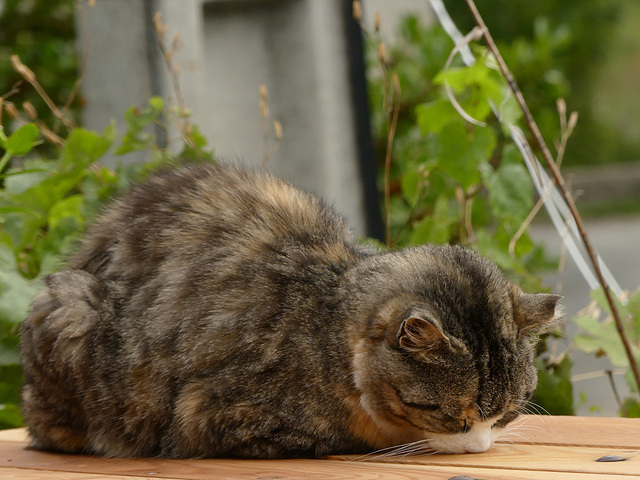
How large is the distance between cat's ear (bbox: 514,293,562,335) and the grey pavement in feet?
4.38

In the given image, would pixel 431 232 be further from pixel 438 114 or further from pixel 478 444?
pixel 478 444

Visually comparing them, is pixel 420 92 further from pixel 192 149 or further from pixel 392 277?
pixel 392 277

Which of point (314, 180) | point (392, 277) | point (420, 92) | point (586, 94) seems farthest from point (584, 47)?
point (392, 277)

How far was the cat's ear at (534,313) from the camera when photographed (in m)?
2.03

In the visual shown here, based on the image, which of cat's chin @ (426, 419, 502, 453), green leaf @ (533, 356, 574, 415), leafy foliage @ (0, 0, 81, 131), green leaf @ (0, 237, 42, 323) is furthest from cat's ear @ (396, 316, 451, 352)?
leafy foliage @ (0, 0, 81, 131)

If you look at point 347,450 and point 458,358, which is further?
point 347,450

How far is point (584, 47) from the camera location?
59.8 feet

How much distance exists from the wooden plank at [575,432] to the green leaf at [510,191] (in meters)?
1.00

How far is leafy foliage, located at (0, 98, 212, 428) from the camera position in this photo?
2895 millimetres

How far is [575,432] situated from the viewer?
2.21m

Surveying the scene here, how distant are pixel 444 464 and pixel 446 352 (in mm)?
260

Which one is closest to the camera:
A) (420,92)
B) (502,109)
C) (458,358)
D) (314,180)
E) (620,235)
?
(458,358)

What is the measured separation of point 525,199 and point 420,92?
1797mm

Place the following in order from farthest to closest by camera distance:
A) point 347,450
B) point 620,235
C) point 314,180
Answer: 1. point 620,235
2. point 314,180
3. point 347,450
